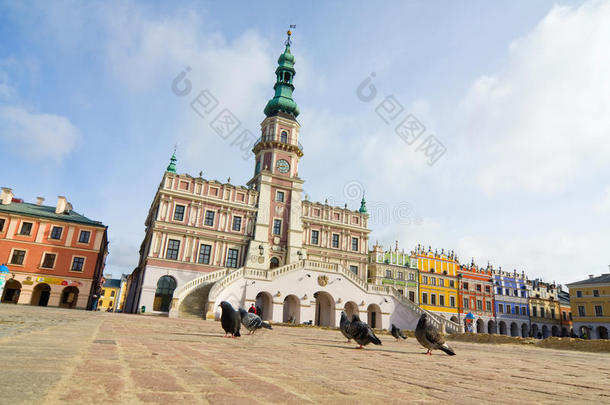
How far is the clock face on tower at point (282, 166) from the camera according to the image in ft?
135

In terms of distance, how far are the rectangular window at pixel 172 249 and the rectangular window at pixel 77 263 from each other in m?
8.56

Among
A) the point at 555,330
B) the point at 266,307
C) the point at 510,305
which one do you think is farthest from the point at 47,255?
the point at 555,330

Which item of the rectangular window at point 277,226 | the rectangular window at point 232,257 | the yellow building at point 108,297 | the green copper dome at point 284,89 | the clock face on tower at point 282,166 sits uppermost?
the green copper dome at point 284,89

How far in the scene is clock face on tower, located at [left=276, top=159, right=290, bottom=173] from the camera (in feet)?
135

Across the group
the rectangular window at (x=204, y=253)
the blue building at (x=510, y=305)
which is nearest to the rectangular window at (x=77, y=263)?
the rectangular window at (x=204, y=253)

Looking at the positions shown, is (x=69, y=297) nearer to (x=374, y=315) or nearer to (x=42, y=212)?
(x=42, y=212)

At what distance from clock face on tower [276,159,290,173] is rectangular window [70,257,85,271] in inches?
836

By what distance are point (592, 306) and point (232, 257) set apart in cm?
5651

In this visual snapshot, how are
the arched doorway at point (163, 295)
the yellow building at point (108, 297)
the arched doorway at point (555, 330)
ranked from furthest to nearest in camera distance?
the yellow building at point (108, 297) < the arched doorway at point (555, 330) < the arched doorway at point (163, 295)

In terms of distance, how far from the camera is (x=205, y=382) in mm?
2920

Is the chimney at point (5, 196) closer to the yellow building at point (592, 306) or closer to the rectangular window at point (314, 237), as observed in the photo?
the rectangular window at point (314, 237)

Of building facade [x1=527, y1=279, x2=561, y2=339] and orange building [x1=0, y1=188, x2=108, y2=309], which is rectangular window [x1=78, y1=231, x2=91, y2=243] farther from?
building facade [x1=527, y1=279, x2=561, y2=339]

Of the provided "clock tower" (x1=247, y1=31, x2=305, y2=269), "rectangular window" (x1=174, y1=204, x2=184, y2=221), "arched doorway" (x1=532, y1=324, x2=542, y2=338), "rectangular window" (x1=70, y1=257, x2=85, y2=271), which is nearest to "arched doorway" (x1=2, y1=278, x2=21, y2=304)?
"rectangular window" (x1=70, y1=257, x2=85, y2=271)

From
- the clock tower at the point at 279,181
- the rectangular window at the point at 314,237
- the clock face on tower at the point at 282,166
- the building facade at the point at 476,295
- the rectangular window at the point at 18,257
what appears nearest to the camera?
the rectangular window at the point at 18,257
